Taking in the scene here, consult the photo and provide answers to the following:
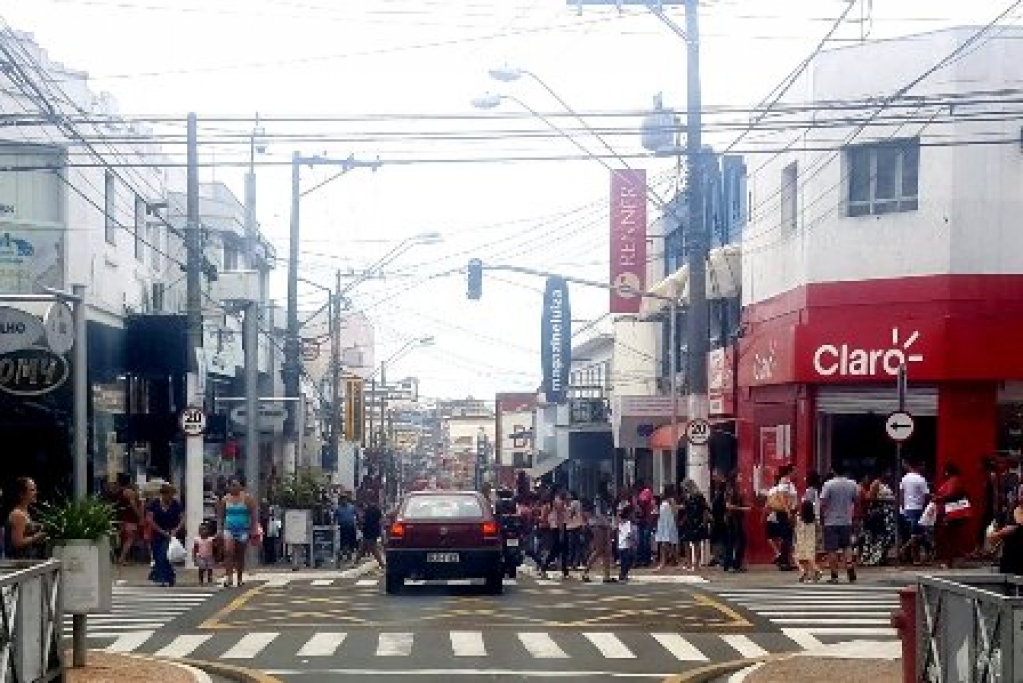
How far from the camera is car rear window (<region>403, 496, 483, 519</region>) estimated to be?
82.6 feet

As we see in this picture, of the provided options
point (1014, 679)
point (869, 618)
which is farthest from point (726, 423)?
point (1014, 679)

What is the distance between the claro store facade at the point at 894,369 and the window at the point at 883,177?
4.52 ft

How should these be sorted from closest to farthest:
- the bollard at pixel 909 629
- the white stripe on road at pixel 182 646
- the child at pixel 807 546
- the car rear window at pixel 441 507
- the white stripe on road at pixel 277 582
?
the bollard at pixel 909 629 < the white stripe on road at pixel 182 646 < the car rear window at pixel 441 507 < the child at pixel 807 546 < the white stripe on road at pixel 277 582

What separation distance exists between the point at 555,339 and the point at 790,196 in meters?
17.2

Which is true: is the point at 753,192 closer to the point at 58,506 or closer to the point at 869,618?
the point at 869,618

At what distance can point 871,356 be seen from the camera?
102 feet

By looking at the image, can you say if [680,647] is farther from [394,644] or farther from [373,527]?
[373,527]

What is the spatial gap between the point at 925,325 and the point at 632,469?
78.3ft

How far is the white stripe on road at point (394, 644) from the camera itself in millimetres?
17031

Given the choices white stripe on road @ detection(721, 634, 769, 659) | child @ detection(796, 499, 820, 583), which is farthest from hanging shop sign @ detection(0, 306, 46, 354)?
child @ detection(796, 499, 820, 583)

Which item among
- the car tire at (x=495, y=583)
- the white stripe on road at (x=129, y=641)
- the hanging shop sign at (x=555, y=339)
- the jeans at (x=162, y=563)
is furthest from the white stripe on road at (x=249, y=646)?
the hanging shop sign at (x=555, y=339)

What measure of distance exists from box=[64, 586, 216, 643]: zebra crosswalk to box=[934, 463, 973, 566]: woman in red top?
36.6 feet

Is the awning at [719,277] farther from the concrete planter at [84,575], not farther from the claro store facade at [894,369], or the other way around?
the concrete planter at [84,575]

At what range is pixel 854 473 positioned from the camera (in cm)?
3297
